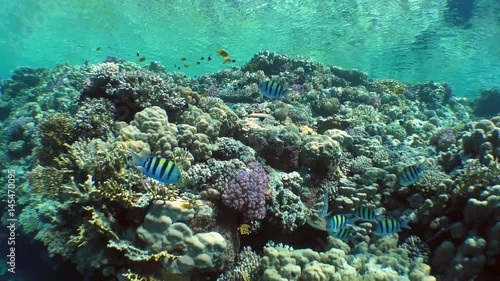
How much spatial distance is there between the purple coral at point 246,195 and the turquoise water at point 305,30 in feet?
74.8

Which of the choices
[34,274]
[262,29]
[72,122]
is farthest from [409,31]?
[34,274]

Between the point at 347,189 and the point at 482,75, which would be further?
the point at 482,75

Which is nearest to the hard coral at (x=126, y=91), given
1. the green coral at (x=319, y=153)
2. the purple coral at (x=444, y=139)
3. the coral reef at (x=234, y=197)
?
the coral reef at (x=234, y=197)

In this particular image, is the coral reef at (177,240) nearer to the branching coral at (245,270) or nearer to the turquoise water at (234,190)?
the turquoise water at (234,190)

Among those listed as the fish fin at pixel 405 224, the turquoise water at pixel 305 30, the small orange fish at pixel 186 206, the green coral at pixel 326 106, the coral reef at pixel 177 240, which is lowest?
the coral reef at pixel 177 240

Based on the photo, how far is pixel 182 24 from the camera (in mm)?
35719

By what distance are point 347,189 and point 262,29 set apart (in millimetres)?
30275

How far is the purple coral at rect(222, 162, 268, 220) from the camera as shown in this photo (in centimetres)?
456

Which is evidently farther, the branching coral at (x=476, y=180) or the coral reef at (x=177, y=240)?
the branching coral at (x=476, y=180)

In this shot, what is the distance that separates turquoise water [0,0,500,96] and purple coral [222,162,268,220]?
22801 mm

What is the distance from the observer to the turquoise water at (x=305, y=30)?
2297 centimetres

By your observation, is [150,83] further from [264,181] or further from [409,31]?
[409,31]

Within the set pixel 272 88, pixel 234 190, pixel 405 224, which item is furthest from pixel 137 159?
pixel 405 224

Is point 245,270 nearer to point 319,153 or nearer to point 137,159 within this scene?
point 137,159
